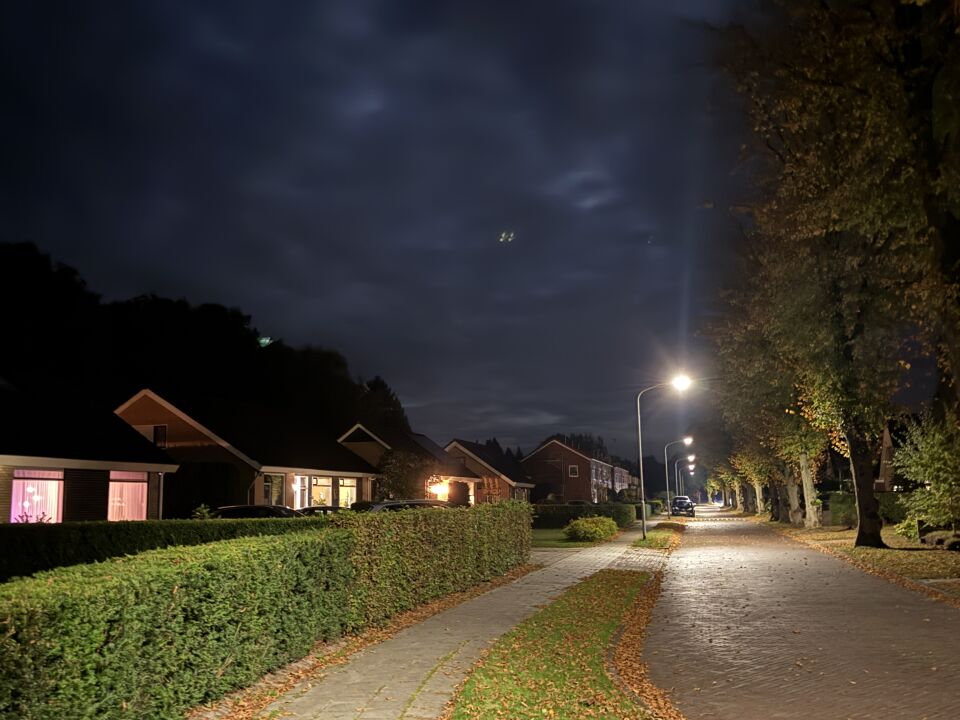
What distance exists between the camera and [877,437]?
2930cm

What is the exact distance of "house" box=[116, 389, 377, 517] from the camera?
3538 cm

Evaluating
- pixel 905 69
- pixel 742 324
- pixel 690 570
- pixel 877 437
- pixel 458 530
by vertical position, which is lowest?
pixel 690 570

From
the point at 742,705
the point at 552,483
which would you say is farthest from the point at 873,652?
the point at 552,483

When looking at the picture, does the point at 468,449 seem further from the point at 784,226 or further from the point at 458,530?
the point at 458,530

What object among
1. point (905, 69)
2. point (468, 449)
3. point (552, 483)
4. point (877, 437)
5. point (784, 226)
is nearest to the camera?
point (905, 69)

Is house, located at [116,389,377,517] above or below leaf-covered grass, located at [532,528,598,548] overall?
above

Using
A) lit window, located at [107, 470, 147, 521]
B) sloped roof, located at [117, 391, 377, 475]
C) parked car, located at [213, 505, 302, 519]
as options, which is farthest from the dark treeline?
parked car, located at [213, 505, 302, 519]

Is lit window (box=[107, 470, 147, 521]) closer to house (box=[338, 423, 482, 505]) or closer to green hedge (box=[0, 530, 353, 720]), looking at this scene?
house (box=[338, 423, 482, 505])

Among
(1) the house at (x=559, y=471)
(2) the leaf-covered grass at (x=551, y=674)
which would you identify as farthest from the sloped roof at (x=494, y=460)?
(2) the leaf-covered grass at (x=551, y=674)

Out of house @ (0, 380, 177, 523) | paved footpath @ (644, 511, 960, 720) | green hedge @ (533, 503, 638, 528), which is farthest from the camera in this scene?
green hedge @ (533, 503, 638, 528)

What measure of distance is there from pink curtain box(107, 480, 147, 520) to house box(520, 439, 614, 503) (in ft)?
214

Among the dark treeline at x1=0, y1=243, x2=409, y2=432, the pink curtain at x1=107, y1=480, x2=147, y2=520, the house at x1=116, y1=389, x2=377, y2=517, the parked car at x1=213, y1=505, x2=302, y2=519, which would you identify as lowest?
the parked car at x1=213, y1=505, x2=302, y2=519

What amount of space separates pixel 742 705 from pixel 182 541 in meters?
15.6

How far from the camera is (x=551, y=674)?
9.06 metres
